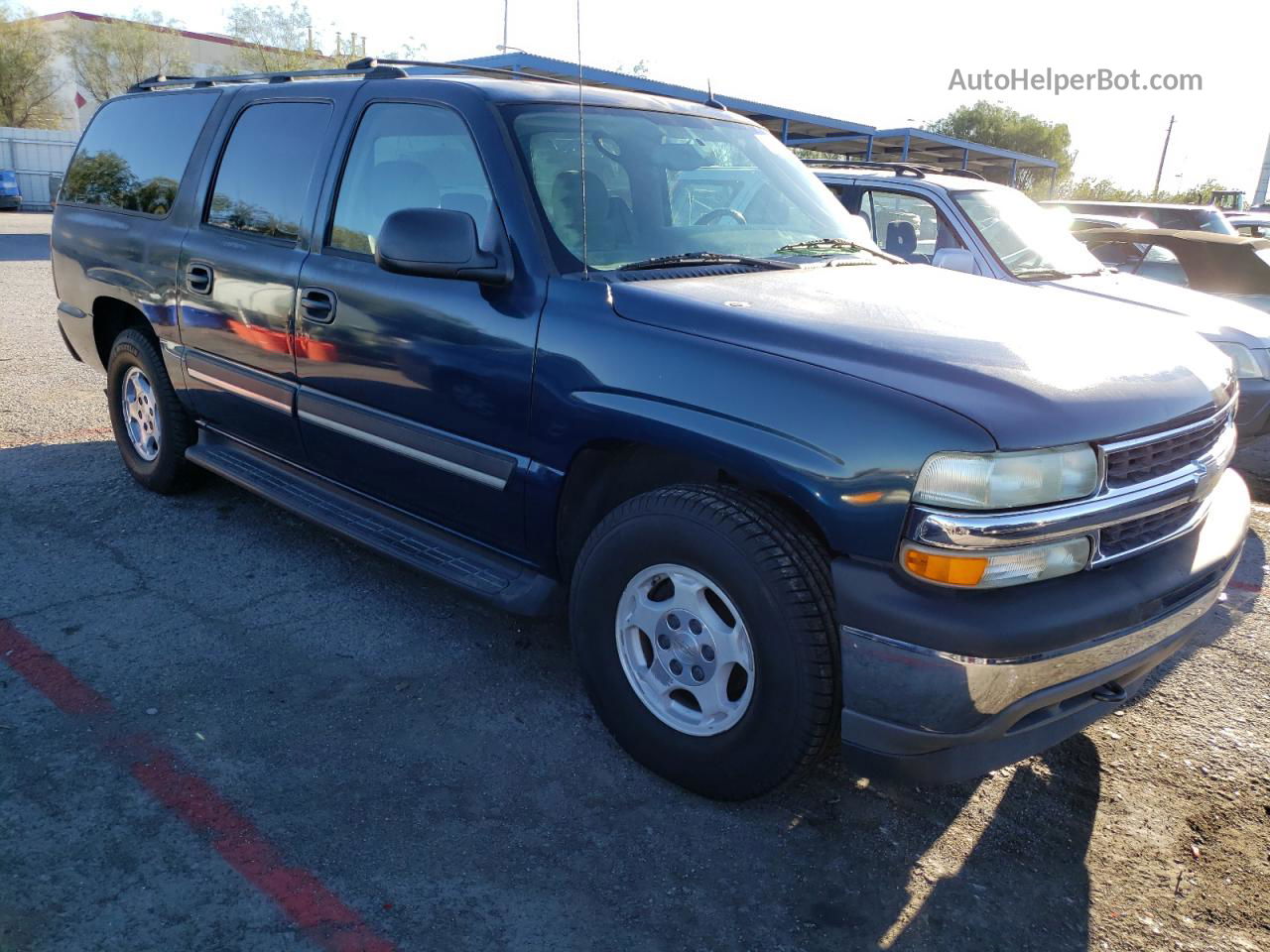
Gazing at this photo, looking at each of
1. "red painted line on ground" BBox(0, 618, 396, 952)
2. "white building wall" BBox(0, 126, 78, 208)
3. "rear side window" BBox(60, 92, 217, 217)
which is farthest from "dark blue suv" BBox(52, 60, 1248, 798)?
"white building wall" BBox(0, 126, 78, 208)

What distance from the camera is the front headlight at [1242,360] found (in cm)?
579

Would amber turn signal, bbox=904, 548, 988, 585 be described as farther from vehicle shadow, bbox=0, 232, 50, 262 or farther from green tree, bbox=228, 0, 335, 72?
green tree, bbox=228, 0, 335, 72

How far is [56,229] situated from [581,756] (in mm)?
4462

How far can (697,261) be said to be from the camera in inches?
127

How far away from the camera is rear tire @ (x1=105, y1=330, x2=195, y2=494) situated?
15.8ft

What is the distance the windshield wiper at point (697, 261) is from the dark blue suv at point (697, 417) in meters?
0.02

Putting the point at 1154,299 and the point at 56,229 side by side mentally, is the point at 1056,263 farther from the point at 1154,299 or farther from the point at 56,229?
the point at 56,229

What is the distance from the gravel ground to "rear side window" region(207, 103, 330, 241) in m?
1.52

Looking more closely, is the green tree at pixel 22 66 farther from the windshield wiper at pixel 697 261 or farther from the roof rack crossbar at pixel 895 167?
the windshield wiper at pixel 697 261

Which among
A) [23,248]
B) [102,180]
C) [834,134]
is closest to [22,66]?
[23,248]

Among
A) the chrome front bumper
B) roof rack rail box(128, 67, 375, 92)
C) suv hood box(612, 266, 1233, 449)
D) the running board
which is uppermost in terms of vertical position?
roof rack rail box(128, 67, 375, 92)

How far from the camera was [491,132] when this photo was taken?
3211 mm

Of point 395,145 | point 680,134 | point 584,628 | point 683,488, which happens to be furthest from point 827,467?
point 395,145

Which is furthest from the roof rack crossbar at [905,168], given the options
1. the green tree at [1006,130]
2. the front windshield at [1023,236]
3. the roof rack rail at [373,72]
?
the green tree at [1006,130]
